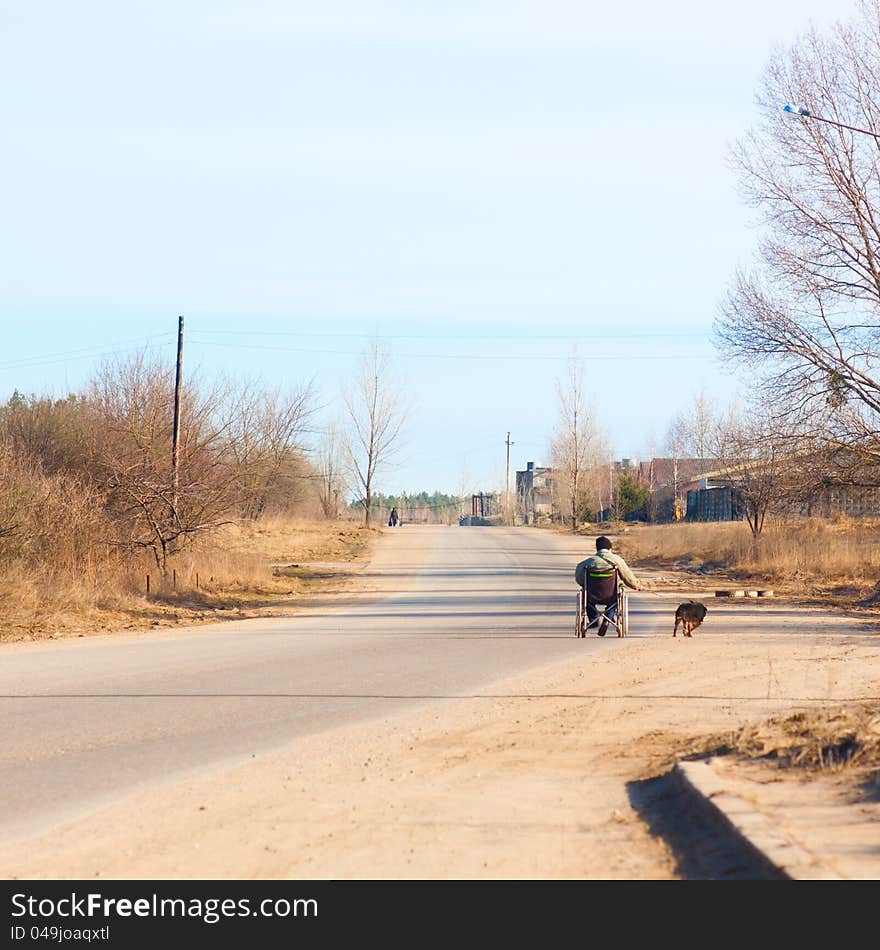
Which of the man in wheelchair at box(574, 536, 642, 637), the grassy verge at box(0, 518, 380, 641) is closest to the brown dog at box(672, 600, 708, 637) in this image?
the man in wheelchair at box(574, 536, 642, 637)

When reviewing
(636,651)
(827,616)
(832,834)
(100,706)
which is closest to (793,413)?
(827,616)

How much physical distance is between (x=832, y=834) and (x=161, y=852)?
10.7 ft

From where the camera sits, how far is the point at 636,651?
629 inches

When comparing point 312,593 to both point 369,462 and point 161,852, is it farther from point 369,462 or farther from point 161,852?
point 369,462

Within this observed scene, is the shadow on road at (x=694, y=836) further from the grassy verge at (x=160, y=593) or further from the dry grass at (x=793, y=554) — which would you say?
the dry grass at (x=793, y=554)

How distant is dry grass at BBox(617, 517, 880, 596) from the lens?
3189cm

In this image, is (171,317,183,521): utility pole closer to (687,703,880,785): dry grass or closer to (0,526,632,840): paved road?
(0,526,632,840): paved road

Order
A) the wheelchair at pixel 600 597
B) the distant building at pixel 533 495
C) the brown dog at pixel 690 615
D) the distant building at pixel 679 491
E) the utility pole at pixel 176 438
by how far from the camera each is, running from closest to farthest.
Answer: the brown dog at pixel 690 615, the wheelchair at pixel 600 597, the utility pole at pixel 176 438, the distant building at pixel 679 491, the distant building at pixel 533 495

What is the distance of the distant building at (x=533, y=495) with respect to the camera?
112 meters

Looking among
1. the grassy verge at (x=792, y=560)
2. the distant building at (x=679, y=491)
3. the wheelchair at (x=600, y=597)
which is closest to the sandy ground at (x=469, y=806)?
the wheelchair at (x=600, y=597)

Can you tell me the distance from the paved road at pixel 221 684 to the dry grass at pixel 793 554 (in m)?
9.06

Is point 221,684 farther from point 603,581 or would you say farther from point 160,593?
point 160,593

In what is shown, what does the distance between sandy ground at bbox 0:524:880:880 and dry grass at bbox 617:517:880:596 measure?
19.9 metres

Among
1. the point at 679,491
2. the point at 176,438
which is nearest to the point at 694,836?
the point at 176,438
